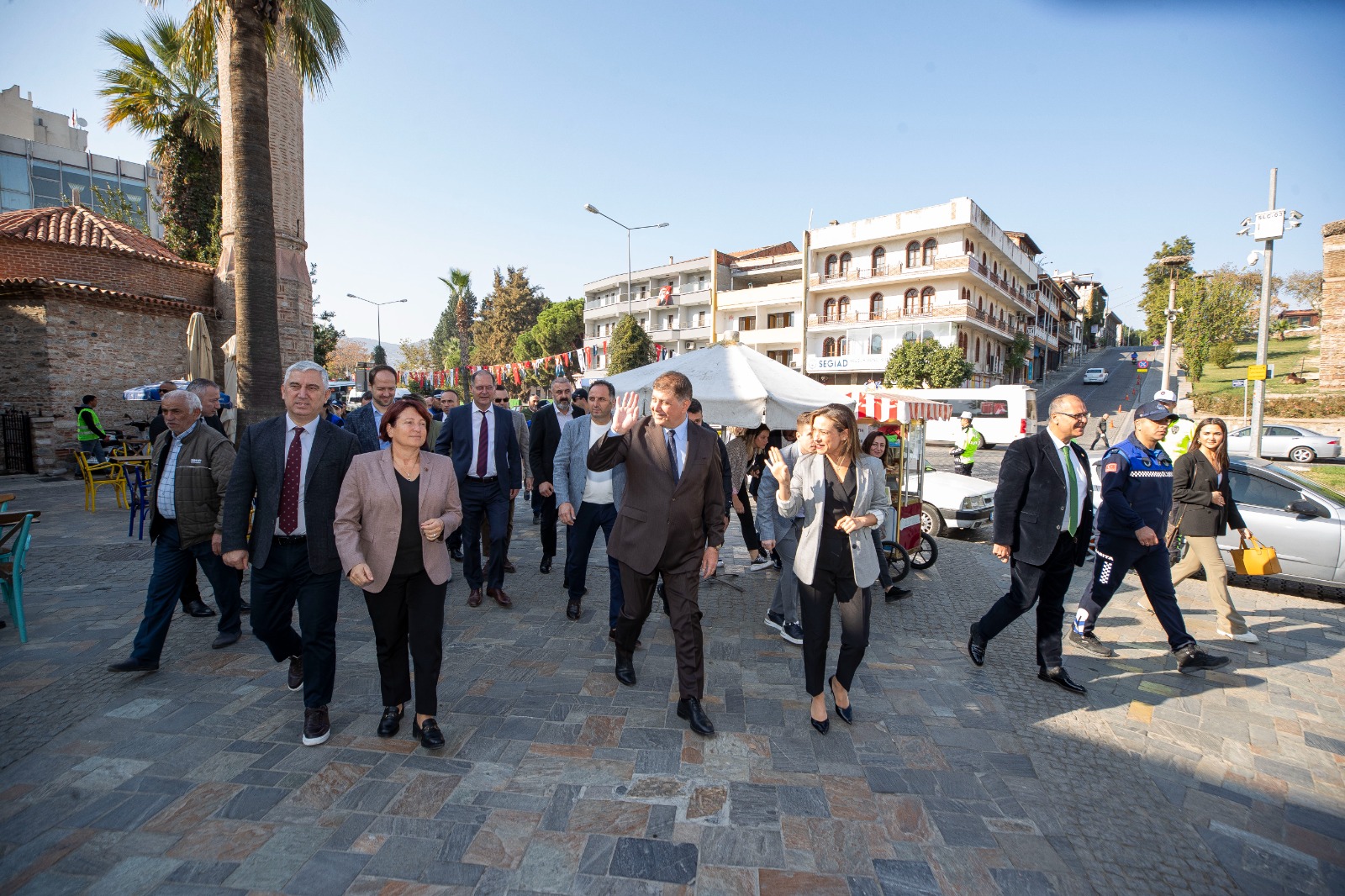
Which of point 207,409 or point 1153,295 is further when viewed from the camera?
point 1153,295

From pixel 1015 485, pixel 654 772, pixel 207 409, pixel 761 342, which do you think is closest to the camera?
pixel 654 772

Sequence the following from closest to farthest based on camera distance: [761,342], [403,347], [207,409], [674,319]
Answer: [207,409]
[761,342]
[674,319]
[403,347]

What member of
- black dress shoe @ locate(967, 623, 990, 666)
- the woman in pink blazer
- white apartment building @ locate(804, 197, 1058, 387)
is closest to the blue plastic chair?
the woman in pink blazer

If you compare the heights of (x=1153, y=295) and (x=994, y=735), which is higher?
(x=1153, y=295)

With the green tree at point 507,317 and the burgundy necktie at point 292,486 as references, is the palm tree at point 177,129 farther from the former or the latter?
the green tree at point 507,317

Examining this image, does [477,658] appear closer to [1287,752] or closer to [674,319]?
[1287,752]

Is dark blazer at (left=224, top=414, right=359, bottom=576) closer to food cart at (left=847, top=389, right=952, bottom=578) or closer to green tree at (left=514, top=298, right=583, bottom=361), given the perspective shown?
food cart at (left=847, top=389, right=952, bottom=578)

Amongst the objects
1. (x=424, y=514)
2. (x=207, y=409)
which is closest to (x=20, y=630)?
(x=207, y=409)

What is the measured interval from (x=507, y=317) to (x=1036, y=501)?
64.3 metres

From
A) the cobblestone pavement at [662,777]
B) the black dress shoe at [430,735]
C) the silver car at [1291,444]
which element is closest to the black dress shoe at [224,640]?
the cobblestone pavement at [662,777]

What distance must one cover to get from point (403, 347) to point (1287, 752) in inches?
3069

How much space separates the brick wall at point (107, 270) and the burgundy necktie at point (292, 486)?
1621 cm

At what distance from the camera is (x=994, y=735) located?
11.5 ft

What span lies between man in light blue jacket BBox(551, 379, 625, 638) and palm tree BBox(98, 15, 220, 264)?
17.7 m
